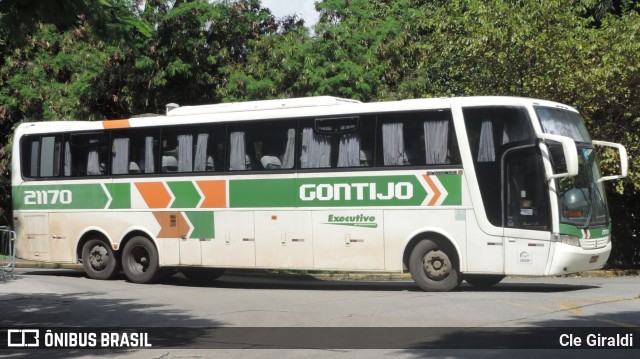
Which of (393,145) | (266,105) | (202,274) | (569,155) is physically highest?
(266,105)

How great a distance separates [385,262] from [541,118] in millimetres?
3822

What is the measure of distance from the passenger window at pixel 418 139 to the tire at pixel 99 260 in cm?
691

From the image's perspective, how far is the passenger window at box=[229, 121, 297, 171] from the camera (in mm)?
19938

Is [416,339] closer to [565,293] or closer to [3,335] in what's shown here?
[3,335]

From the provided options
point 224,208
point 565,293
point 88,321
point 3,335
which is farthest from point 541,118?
point 3,335

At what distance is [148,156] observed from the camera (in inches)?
857

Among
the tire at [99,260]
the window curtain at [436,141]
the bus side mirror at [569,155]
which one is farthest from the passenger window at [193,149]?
the bus side mirror at [569,155]

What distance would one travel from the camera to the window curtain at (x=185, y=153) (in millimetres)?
21172

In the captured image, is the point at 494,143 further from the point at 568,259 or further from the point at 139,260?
the point at 139,260

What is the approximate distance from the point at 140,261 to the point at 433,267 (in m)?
6.81

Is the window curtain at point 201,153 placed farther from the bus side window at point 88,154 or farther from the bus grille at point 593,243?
the bus grille at point 593,243

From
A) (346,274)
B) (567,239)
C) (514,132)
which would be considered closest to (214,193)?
(346,274)

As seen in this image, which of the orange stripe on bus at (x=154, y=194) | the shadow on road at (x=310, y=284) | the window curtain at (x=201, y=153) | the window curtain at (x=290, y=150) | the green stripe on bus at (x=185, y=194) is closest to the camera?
the shadow on road at (x=310, y=284)

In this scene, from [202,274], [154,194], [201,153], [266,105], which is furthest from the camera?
[202,274]
